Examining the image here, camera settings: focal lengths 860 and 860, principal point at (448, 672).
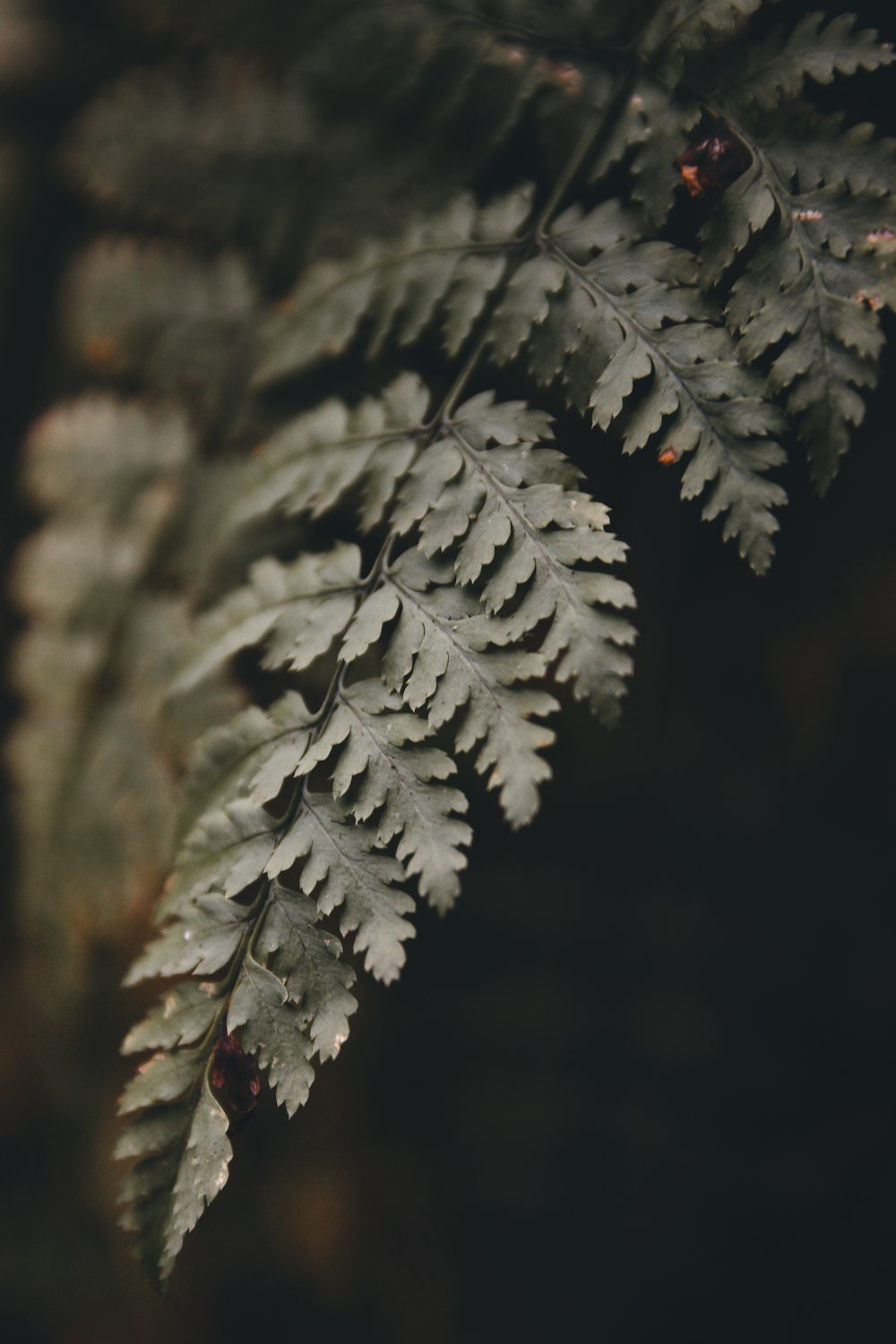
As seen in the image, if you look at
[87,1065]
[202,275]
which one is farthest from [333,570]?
[87,1065]

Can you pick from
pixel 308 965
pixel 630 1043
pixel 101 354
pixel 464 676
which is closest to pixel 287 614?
pixel 464 676

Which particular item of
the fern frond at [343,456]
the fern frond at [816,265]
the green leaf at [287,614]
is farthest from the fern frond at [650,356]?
the green leaf at [287,614]

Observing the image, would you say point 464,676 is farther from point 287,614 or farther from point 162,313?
point 162,313

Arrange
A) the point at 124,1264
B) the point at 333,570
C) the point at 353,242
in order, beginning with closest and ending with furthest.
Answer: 1. the point at 333,570
2. the point at 353,242
3. the point at 124,1264

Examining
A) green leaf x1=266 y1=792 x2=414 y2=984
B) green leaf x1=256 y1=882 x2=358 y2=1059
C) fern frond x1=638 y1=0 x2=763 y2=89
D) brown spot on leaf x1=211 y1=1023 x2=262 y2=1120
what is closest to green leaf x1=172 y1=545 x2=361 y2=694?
green leaf x1=266 y1=792 x2=414 y2=984

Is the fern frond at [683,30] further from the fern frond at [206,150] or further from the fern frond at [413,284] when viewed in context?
the fern frond at [206,150]

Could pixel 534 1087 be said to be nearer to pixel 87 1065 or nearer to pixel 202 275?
pixel 87 1065

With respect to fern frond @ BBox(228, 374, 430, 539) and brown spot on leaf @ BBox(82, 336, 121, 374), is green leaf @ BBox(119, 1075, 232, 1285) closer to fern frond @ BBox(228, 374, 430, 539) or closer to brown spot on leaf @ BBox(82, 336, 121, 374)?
fern frond @ BBox(228, 374, 430, 539)
